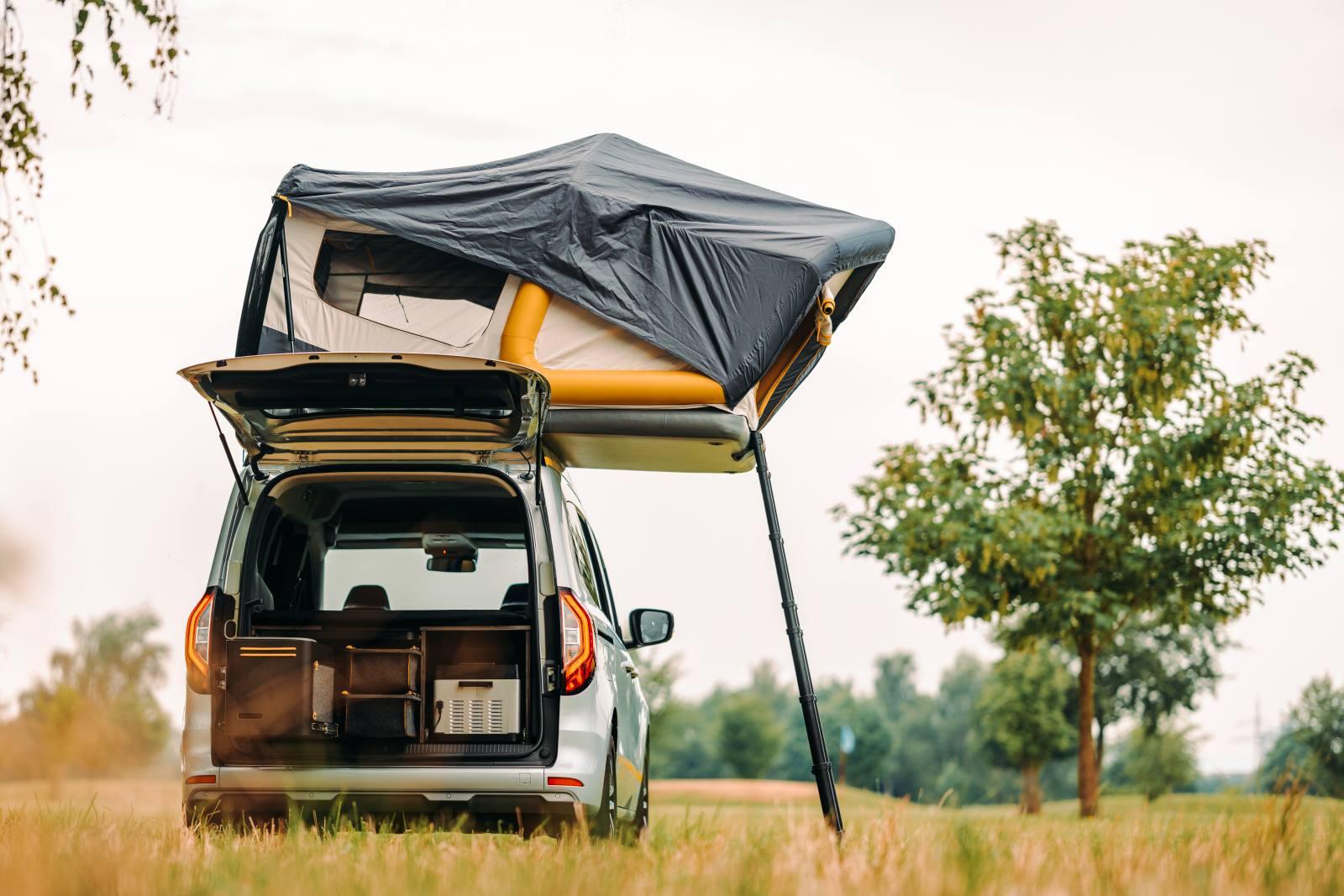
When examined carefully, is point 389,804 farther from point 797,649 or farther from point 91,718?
point 797,649

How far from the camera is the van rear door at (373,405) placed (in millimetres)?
5621

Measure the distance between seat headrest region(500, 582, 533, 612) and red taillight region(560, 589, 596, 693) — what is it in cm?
123

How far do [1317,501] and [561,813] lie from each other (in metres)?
16.5

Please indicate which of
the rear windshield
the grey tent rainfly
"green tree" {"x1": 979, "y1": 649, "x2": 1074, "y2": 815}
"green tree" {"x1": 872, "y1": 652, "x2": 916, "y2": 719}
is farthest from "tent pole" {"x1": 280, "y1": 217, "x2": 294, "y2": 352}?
"green tree" {"x1": 872, "y1": 652, "x2": 916, "y2": 719}

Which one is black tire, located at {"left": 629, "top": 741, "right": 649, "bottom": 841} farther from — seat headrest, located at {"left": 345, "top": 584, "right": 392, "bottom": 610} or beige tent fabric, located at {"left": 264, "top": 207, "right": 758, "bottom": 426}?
beige tent fabric, located at {"left": 264, "top": 207, "right": 758, "bottom": 426}

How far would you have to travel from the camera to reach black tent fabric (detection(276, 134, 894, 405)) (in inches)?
289

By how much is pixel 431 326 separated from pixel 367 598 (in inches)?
67.0

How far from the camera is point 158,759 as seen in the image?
5.41 metres

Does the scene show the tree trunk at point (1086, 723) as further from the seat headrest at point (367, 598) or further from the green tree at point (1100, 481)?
the seat headrest at point (367, 598)

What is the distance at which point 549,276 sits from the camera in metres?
7.46

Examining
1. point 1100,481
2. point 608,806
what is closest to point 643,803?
point 608,806

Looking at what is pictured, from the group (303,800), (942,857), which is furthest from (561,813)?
(942,857)

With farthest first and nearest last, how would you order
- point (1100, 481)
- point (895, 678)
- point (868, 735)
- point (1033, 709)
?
point (895, 678) < point (868, 735) < point (1033, 709) < point (1100, 481)

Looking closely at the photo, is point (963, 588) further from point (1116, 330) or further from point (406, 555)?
point (406, 555)
